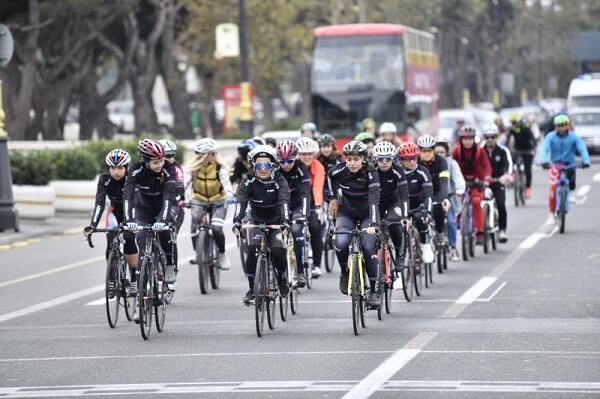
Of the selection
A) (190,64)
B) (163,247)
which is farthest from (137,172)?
(190,64)

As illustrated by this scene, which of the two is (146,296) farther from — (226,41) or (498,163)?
(226,41)

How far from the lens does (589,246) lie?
75.7 ft

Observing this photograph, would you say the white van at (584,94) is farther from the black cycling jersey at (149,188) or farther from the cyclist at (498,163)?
the black cycling jersey at (149,188)

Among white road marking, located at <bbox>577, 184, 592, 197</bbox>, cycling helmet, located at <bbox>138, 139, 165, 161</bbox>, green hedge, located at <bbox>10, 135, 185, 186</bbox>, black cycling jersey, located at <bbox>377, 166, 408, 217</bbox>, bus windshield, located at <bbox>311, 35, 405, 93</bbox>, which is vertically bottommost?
white road marking, located at <bbox>577, 184, 592, 197</bbox>

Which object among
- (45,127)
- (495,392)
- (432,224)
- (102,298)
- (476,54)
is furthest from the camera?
(476,54)

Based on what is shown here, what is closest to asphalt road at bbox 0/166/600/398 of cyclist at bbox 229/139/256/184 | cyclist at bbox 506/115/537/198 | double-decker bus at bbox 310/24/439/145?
cyclist at bbox 229/139/256/184

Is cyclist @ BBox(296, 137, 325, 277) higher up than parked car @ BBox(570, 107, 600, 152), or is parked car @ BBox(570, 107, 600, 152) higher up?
cyclist @ BBox(296, 137, 325, 277)

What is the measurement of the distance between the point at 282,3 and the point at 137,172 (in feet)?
149

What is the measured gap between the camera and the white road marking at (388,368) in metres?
10.8

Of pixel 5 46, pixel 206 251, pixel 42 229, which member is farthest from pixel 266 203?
pixel 42 229

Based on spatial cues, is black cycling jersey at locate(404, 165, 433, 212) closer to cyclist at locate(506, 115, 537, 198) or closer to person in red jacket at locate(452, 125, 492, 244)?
person in red jacket at locate(452, 125, 492, 244)

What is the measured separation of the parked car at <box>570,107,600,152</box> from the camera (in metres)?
51.5

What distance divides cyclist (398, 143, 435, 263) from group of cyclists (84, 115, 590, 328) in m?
0.01

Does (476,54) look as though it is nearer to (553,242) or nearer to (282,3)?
(282,3)
